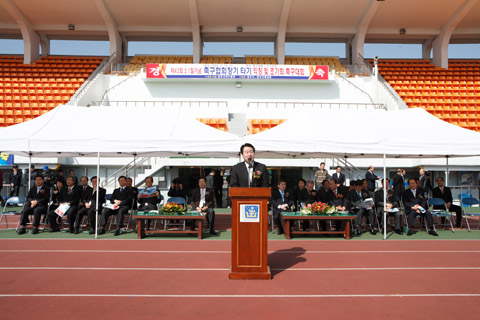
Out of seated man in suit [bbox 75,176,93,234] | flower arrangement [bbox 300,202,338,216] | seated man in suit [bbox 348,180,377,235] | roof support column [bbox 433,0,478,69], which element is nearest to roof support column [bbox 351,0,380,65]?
roof support column [bbox 433,0,478,69]

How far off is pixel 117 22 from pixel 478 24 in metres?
24.8

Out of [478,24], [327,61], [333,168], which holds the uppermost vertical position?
[478,24]

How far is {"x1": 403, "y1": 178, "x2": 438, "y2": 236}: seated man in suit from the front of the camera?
925 centimetres

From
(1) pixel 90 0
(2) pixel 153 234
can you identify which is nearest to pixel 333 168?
(2) pixel 153 234

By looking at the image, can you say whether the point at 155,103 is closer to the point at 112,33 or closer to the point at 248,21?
the point at 112,33

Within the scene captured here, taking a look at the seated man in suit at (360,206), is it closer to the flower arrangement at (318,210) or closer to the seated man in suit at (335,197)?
the seated man in suit at (335,197)

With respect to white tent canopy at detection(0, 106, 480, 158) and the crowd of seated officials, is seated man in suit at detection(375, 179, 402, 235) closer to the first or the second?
the crowd of seated officials

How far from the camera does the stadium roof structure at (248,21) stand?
2367cm

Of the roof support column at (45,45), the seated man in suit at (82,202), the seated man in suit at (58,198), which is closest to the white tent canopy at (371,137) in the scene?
the seated man in suit at (82,202)

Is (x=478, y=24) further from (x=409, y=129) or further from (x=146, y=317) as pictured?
(x=146, y=317)

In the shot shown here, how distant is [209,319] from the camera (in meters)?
3.79

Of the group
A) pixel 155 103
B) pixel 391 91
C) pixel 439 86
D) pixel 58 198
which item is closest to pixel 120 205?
pixel 58 198

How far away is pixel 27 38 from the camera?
1005 inches

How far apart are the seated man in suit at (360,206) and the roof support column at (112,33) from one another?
2045 centimetres
